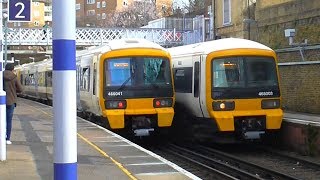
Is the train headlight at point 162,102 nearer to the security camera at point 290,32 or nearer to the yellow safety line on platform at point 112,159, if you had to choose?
the yellow safety line on platform at point 112,159

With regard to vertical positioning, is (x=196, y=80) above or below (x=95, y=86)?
above

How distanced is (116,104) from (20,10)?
485cm

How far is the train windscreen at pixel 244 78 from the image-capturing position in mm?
13539

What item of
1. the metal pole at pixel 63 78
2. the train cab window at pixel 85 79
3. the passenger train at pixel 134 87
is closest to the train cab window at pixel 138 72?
the passenger train at pixel 134 87

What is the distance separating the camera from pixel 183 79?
1558cm

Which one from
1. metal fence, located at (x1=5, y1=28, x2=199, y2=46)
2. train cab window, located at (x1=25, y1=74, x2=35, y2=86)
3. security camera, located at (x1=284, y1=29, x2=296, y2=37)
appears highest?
metal fence, located at (x1=5, y1=28, x2=199, y2=46)

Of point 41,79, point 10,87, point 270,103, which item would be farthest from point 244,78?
point 41,79

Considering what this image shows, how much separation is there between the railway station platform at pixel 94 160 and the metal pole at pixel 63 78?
14.4ft

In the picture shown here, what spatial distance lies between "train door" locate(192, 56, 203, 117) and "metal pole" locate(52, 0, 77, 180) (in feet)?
34.5

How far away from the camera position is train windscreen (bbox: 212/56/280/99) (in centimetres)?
1354

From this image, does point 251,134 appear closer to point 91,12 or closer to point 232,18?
point 232,18

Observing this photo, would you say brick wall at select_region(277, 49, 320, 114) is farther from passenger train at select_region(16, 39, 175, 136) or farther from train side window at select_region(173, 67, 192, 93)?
passenger train at select_region(16, 39, 175, 136)

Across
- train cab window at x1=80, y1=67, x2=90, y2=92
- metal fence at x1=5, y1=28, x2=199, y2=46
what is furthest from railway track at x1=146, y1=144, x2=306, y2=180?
metal fence at x1=5, y1=28, x2=199, y2=46

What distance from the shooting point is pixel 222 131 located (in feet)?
43.9
